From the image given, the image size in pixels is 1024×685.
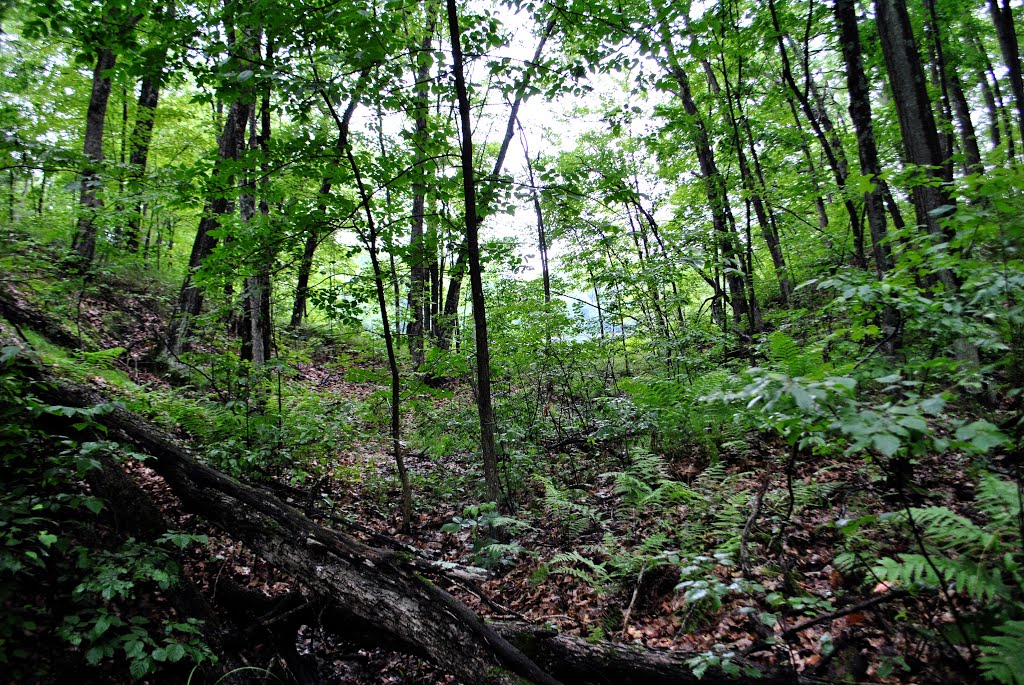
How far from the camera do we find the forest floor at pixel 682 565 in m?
2.90

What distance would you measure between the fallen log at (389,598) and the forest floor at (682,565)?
1.02 ft

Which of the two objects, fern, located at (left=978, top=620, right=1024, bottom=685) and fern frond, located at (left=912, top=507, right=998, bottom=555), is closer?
fern, located at (left=978, top=620, right=1024, bottom=685)

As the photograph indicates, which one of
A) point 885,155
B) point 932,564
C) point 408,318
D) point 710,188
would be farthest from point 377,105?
point 885,155

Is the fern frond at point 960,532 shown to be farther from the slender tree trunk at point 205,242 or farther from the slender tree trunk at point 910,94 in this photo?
the slender tree trunk at point 205,242

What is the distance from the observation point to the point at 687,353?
807cm

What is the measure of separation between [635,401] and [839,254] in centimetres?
493

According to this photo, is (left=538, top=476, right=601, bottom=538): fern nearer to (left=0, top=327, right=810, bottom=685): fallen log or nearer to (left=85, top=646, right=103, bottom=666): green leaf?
(left=0, top=327, right=810, bottom=685): fallen log

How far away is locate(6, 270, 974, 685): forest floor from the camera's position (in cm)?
290

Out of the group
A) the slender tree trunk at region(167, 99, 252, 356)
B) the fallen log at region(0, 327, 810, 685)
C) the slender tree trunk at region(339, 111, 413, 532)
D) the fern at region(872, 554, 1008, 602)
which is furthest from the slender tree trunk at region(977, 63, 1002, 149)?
the slender tree trunk at region(167, 99, 252, 356)

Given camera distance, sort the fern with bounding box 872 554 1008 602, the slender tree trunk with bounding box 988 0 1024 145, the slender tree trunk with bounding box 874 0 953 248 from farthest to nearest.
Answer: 1. the slender tree trunk with bounding box 988 0 1024 145
2. the slender tree trunk with bounding box 874 0 953 248
3. the fern with bounding box 872 554 1008 602

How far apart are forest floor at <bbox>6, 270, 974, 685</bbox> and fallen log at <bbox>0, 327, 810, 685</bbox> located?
0.31 m

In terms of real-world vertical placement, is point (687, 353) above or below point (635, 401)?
above

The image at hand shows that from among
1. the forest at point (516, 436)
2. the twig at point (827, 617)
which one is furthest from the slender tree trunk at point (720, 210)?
the twig at point (827, 617)

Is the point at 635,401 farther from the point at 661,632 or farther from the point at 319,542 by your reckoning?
the point at 319,542
